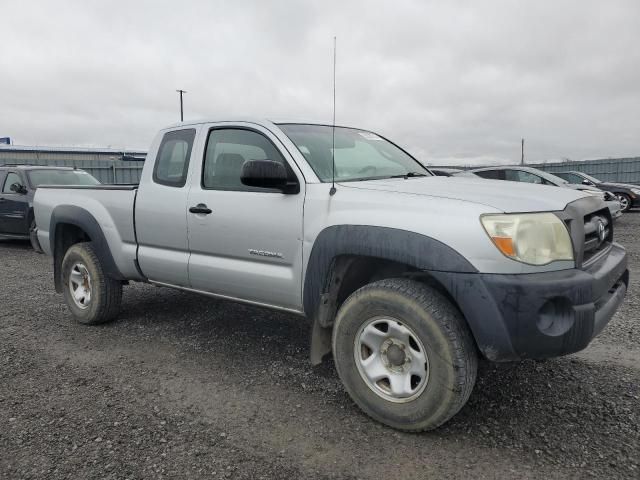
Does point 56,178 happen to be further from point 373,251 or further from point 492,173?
point 492,173

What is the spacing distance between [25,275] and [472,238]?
7.01 metres

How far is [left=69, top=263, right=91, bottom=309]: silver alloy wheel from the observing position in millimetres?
4844

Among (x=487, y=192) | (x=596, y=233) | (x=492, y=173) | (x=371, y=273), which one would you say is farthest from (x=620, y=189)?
(x=371, y=273)

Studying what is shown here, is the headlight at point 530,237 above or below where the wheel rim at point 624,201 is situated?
above

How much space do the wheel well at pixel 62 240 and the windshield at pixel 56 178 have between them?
16.9 ft

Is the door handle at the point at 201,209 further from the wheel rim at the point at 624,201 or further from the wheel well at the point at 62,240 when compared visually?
the wheel rim at the point at 624,201

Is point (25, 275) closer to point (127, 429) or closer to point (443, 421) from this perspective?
point (127, 429)

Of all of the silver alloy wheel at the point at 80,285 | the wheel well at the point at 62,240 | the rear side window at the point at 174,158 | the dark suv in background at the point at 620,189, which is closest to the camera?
the rear side window at the point at 174,158

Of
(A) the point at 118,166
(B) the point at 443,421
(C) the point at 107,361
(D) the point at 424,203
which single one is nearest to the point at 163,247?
(C) the point at 107,361

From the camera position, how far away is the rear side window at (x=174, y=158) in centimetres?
404

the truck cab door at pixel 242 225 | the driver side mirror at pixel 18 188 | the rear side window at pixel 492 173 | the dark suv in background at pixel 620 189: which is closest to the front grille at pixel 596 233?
the truck cab door at pixel 242 225

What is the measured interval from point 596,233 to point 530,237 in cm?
72

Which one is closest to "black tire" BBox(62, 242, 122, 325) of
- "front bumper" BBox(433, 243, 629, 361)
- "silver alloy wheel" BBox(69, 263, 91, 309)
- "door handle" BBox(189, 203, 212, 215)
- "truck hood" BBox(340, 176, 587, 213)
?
"silver alloy wheel" BBox(69, 263, 91, 309)

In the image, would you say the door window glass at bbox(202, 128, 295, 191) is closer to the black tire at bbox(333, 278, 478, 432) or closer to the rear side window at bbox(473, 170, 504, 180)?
the black tire at bbox(333, 278, 478, 432)
